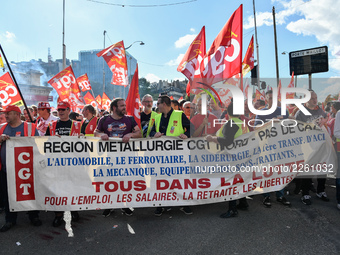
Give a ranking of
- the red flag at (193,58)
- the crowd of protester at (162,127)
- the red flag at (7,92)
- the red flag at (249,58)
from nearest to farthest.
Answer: the crowd of protester at (162,127) → the red flag at (7,92) → the red flag at (193,58) → the red flag at (249,58)

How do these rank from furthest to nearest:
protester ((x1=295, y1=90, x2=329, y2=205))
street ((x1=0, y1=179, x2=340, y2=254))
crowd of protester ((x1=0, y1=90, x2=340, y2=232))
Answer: protester ((x1=295, y1=90, x2=329, y2=205)), crowd of protester ((x1=0, y1=90, x2=340, y2=232)), street ((x1=0, y1=179, x2=340, y2=254))

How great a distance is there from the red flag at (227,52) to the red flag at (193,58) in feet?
4.33

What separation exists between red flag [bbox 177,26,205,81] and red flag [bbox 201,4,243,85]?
4.33 feet

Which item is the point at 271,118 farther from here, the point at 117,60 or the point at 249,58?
the point at 249,58

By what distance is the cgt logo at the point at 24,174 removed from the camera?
13.2 ft

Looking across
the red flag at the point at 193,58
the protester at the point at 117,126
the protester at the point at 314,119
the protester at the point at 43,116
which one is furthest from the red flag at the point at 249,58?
the protester at the point at 43,116

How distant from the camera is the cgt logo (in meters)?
4.02

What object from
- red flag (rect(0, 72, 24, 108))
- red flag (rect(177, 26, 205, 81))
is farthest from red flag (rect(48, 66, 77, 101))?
red flag (rect(177, 26, 205, 81))

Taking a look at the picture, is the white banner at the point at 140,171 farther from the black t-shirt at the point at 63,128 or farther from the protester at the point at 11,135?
the black t-shirt at the point at 63,128

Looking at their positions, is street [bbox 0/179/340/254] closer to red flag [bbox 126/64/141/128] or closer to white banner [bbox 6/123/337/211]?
white banner [bbox 6/123/337/211]

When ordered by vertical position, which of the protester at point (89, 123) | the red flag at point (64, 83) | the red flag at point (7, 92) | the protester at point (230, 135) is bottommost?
the protester at point (230, 135)

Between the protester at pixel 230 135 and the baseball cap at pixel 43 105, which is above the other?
the baseball cap at pixel 43 105

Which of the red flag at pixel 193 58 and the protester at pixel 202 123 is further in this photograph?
the red flag at pixel 193 58

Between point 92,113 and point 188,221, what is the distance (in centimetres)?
308
